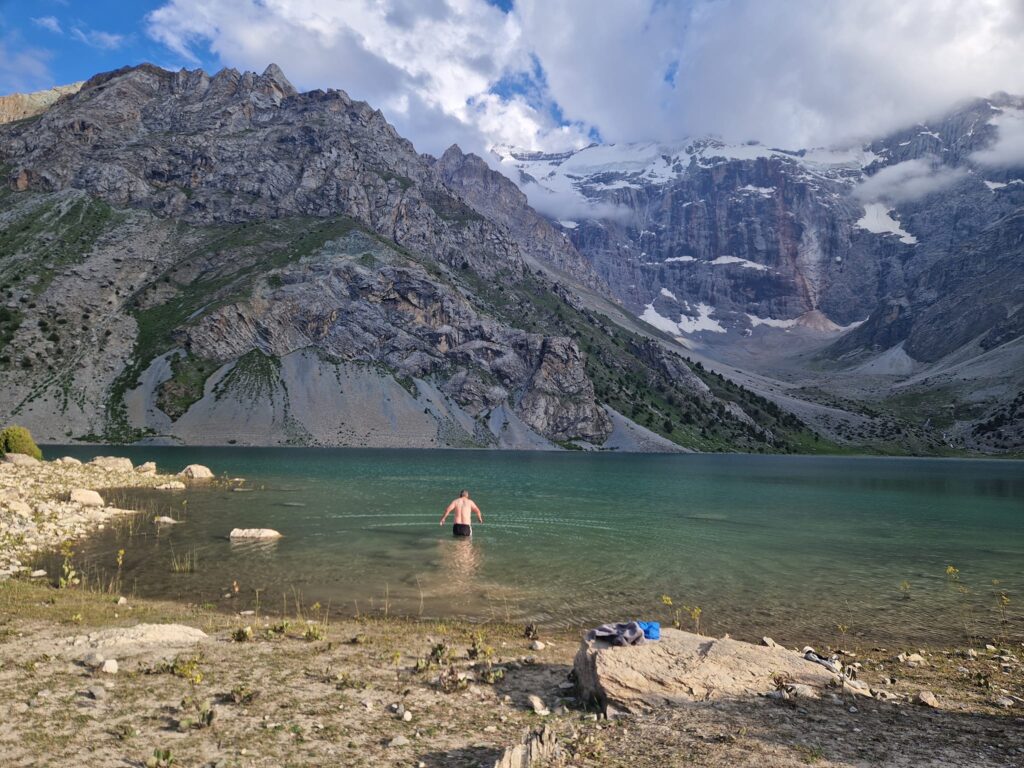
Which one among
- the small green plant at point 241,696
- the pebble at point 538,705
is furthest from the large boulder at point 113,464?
the pebble at point 538,705

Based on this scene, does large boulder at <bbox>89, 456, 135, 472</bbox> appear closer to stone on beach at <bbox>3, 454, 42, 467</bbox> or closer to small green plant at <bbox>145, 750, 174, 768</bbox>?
stone on beach at <bbox>3, 454, 42, 467</bbox>

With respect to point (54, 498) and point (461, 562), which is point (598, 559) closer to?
point (461, 562)

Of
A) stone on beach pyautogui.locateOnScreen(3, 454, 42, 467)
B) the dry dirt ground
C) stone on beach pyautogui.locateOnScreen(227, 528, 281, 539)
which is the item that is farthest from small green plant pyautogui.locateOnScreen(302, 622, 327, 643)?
stone on beach pyautogui.locateOnScreen(3, 454, 42, 467)

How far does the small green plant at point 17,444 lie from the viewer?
67.8 meters

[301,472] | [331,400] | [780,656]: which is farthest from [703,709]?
[331,400]

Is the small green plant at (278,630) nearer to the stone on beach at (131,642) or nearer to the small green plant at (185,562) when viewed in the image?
the stone on beach at (131,642)

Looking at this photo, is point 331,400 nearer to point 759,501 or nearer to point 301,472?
point 301,472

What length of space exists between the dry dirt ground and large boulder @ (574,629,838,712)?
1.81ft

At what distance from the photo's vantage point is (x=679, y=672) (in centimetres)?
1355

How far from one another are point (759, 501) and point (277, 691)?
2677 inches

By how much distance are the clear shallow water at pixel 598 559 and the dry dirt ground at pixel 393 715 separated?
21.2 feet

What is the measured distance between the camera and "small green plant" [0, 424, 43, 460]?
67750 mm

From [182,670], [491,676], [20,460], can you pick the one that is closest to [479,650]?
[491,676]

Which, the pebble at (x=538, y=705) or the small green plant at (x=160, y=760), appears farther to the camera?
the pebble at (x=538, y=705)
